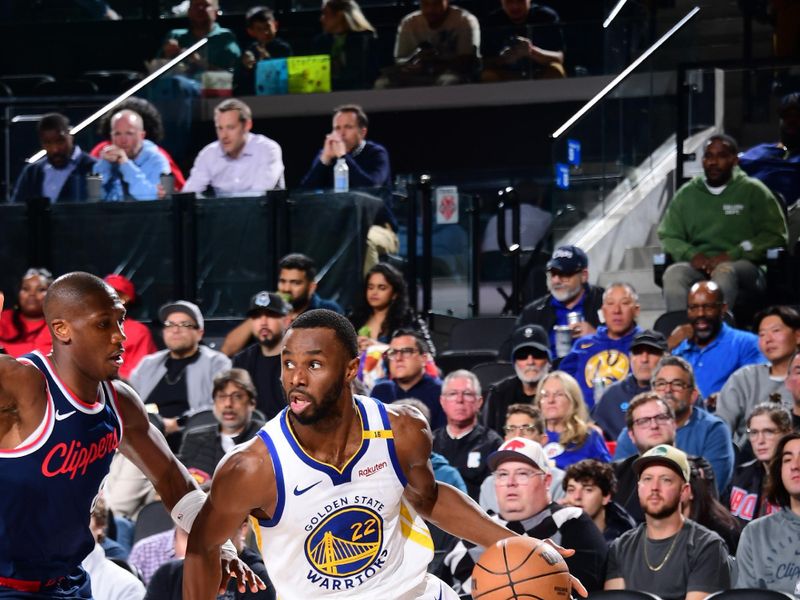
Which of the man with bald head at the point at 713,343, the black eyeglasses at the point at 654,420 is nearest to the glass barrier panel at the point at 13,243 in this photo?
the man with bald head at the point at 713,343

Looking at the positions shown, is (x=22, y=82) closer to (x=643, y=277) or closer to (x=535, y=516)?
(x=643, y=277)

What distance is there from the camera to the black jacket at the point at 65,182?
43.1 ft

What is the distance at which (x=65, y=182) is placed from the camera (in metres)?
13.2

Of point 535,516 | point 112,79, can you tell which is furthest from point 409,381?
point 112,79

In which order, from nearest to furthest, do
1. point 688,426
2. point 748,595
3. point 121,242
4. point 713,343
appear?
point 748,595, point 688,426, point 713,343, point 121,242

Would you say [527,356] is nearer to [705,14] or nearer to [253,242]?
[253,242]

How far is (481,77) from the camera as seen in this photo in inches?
642

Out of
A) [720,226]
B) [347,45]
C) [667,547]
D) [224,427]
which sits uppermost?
[347,45]

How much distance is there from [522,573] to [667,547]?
2.60 m

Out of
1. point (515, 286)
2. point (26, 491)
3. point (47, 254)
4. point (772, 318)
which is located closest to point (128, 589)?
point (26, 491)

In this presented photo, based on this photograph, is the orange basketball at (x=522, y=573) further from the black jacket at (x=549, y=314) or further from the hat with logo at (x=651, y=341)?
the black jacket at (x=549, y=314)

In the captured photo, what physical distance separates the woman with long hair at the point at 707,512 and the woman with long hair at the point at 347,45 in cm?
891

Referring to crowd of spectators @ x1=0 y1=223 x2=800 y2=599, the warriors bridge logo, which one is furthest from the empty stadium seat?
the warriors bridge logo

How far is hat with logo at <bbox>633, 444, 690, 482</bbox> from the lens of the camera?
802 centimetres
